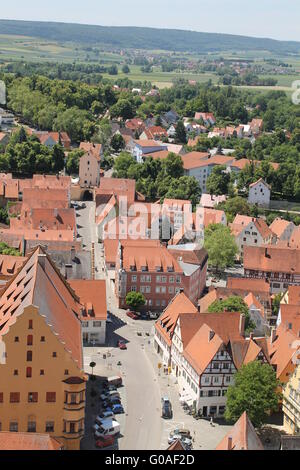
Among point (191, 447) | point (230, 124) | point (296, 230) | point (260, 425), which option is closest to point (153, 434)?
point (191, 447)

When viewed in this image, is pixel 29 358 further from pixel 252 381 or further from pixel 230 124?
pixel 230 124

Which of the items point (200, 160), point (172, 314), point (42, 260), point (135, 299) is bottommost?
point (135, 299)

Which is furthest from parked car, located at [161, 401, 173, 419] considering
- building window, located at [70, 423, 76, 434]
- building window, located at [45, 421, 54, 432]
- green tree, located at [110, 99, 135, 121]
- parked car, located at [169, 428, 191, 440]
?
green tree, located at [110, 99, 135, 121]

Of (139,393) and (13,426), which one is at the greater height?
(13,426)

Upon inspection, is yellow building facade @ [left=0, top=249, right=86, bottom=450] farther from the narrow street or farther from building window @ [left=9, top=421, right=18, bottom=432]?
the narrow street

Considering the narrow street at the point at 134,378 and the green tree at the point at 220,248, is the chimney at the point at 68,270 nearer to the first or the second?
the narrow street at the point at 134,378

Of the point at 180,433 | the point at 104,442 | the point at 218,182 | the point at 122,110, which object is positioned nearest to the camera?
the point at 104,442

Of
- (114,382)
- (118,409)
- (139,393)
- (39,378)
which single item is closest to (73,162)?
(114,382)

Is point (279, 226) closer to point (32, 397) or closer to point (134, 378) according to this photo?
point (134, 378)
